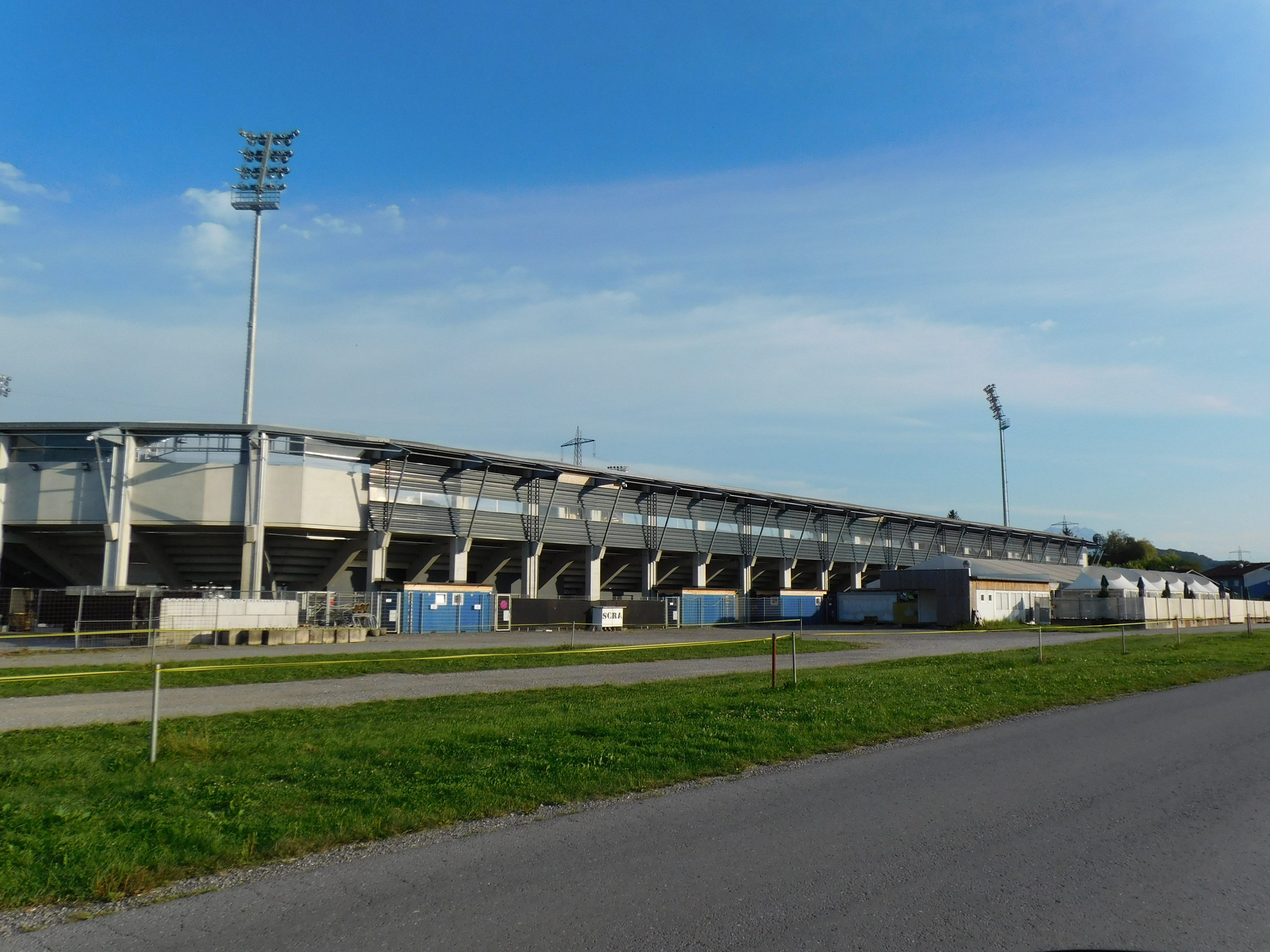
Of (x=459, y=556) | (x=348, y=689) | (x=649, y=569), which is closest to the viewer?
(x=348, y=689)

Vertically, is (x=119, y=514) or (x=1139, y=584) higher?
(x=119, y=514)

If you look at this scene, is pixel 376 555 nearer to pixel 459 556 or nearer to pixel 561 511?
pixel 459 556

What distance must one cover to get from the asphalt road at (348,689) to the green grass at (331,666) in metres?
0.56

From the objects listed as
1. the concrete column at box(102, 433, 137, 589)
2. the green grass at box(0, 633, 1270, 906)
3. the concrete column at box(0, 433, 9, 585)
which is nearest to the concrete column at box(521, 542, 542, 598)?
the concrete column at box(102, 433, 137, 589)

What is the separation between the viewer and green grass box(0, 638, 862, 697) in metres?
21.1

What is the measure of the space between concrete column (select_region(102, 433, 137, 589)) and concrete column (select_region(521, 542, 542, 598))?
2442 centimetres

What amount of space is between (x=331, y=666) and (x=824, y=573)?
65.9 m

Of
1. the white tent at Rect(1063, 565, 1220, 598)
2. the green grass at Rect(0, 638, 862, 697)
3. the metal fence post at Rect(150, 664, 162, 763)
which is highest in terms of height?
the white tent at Rect(1063, 565, 1220, 598)

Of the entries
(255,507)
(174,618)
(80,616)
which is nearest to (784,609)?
(255,507)

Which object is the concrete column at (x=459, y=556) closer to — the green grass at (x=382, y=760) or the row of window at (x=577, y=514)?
the row of window at (x=577, y=514)

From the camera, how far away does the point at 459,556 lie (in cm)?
5916

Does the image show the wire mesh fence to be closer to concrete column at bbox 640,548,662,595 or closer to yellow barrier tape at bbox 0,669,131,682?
yellow barrier tape at bbox 0,669,131,682

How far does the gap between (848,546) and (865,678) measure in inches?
2741

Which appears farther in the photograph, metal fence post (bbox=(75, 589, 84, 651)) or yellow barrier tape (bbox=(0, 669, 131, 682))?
Result: metal fence post (bbox=(75, 589, 84, 651))
